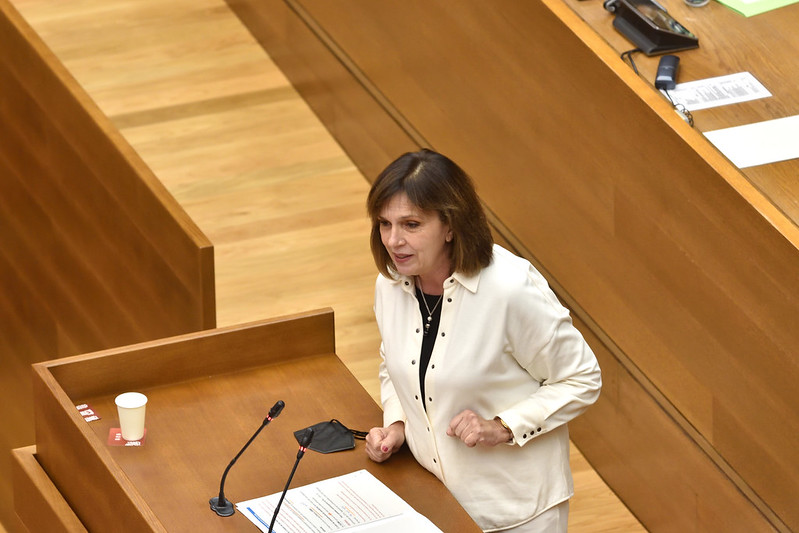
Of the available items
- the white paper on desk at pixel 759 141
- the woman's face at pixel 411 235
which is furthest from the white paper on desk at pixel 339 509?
the white paper on desk at pixel 759 141

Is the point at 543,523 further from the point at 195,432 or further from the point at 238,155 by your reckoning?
the point at 238,155

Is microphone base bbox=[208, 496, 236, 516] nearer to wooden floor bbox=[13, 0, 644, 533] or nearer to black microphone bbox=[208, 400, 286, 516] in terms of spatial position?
black microphone bbox=[208, 400, 286, 516]

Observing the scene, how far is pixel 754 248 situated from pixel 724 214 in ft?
0.28

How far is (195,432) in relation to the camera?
202cm

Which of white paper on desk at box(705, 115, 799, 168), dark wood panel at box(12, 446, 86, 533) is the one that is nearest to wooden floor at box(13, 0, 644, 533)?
white paper on desk at box(705, 115, 799, 168)

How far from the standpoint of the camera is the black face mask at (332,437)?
6.49ft

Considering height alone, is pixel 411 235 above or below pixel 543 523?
above

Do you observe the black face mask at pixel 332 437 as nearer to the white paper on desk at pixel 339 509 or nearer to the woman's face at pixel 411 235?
the white paper on desk at pixel 339 509

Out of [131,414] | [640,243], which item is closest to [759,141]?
[640,243]

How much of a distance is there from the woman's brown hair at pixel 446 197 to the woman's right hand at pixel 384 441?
0.86ft

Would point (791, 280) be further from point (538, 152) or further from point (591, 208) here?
point (538, 152)

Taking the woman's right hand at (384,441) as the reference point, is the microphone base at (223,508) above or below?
below

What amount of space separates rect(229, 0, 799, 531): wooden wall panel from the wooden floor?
0.25 m

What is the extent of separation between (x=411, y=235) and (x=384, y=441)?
0.31 meters
